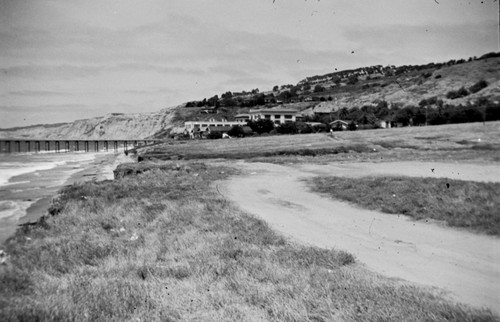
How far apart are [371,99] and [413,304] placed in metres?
122

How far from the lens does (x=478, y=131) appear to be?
4266 cm

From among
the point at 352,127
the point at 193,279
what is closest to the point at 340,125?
the point at 352,127

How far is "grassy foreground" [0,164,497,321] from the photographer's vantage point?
5.44 metres

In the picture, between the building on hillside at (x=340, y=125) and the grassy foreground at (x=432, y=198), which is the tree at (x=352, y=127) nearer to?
the building on hillside at (x=340, y=125)

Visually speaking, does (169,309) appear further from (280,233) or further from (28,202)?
(28,202)

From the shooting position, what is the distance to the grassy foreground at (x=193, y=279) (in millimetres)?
5438

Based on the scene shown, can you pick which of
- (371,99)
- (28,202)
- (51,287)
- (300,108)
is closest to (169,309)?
(51,287)

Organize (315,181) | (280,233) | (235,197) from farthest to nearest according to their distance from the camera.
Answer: (315,181) → (235,197) → (280,233)

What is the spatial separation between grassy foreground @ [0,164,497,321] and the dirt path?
2.44 feet

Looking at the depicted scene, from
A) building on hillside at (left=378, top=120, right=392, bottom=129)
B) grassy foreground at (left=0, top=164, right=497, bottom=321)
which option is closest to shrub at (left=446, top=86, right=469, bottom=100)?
building on hillside at (left=378, top=120, right=392, bottom=129)

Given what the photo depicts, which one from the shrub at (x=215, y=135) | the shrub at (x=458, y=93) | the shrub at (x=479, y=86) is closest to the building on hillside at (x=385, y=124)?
the shrub at (x=458, y=93)

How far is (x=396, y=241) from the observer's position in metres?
9.76

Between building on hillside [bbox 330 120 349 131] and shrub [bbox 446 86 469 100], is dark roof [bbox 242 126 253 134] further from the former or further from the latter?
shrub [bbox 446 86 469 100]

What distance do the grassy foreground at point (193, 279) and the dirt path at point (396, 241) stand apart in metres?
0.74
